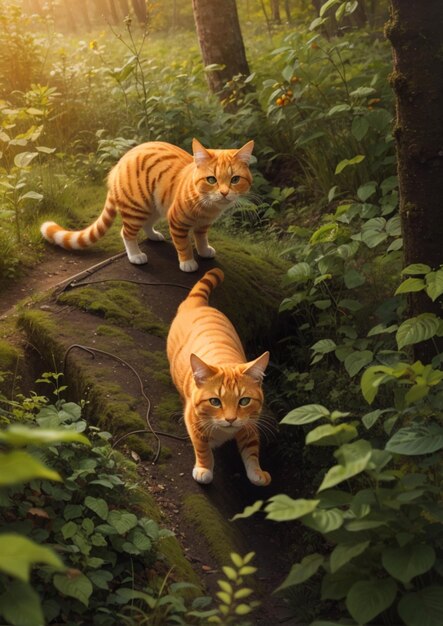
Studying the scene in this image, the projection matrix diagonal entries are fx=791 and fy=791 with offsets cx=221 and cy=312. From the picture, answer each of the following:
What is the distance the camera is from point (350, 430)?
2592 mm

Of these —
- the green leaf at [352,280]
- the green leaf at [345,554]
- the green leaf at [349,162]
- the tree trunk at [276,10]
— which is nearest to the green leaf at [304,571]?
the green leaf at [345,554]

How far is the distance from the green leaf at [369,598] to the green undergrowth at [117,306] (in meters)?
2.71

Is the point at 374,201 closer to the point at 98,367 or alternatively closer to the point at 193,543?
the point at 98,367

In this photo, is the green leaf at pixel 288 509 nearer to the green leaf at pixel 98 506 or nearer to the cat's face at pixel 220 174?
the green leaf at pixel 98 506

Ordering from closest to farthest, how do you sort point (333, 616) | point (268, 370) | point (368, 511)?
1. point (368, 511)
2. point (333, 616)
3. point (268, 370)

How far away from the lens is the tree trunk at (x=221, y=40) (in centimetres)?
Answer: 848

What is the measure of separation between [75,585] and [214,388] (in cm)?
141

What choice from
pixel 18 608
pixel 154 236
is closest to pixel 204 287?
pixel 154 236

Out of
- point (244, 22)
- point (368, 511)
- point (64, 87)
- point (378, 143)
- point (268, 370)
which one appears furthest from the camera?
point (244, 22)

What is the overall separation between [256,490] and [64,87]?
690 centimetres

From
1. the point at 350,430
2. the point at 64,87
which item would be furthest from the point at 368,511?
the point at 64,87

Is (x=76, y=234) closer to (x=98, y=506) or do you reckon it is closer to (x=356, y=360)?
(x=356, y=360)

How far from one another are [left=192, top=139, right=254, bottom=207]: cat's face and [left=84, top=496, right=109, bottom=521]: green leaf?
2.51 metres

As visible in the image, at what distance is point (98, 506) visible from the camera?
3.11m
